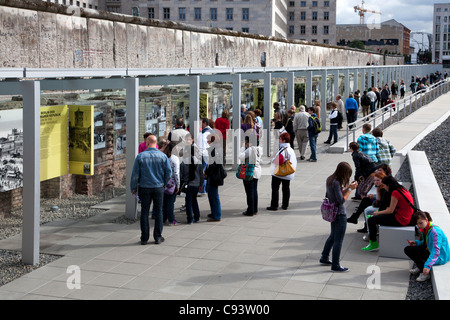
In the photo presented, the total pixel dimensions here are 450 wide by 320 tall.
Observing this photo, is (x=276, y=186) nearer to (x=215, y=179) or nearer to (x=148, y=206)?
(x=215, y=179)

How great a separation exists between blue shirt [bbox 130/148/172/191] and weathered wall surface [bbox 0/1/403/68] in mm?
3236

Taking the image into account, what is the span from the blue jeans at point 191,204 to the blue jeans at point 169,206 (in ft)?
0.78

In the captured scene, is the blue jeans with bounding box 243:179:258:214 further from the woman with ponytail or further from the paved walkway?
the woman with ponytail

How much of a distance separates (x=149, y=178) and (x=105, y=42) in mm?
5226

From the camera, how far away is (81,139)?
10.4 meters

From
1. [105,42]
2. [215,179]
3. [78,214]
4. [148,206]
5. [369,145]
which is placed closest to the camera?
[148,206]

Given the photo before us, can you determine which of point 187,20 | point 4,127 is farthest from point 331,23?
point 4,127

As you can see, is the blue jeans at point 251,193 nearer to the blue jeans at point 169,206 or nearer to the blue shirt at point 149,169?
the blue jeans at point 169,206

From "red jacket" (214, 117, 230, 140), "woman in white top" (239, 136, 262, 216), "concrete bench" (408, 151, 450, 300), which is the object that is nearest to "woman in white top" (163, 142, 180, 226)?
"woman in white top" (239, 136, 262, 216)

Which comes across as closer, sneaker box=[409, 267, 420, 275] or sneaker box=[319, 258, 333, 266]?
sneaker box=[409, 267, 420, 275]

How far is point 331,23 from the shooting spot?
130m

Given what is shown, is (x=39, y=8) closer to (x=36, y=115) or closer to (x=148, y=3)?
(x=36, y=115)

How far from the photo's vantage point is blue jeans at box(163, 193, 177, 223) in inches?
390

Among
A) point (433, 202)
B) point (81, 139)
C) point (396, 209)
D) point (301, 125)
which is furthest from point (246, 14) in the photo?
point (396, 209)
